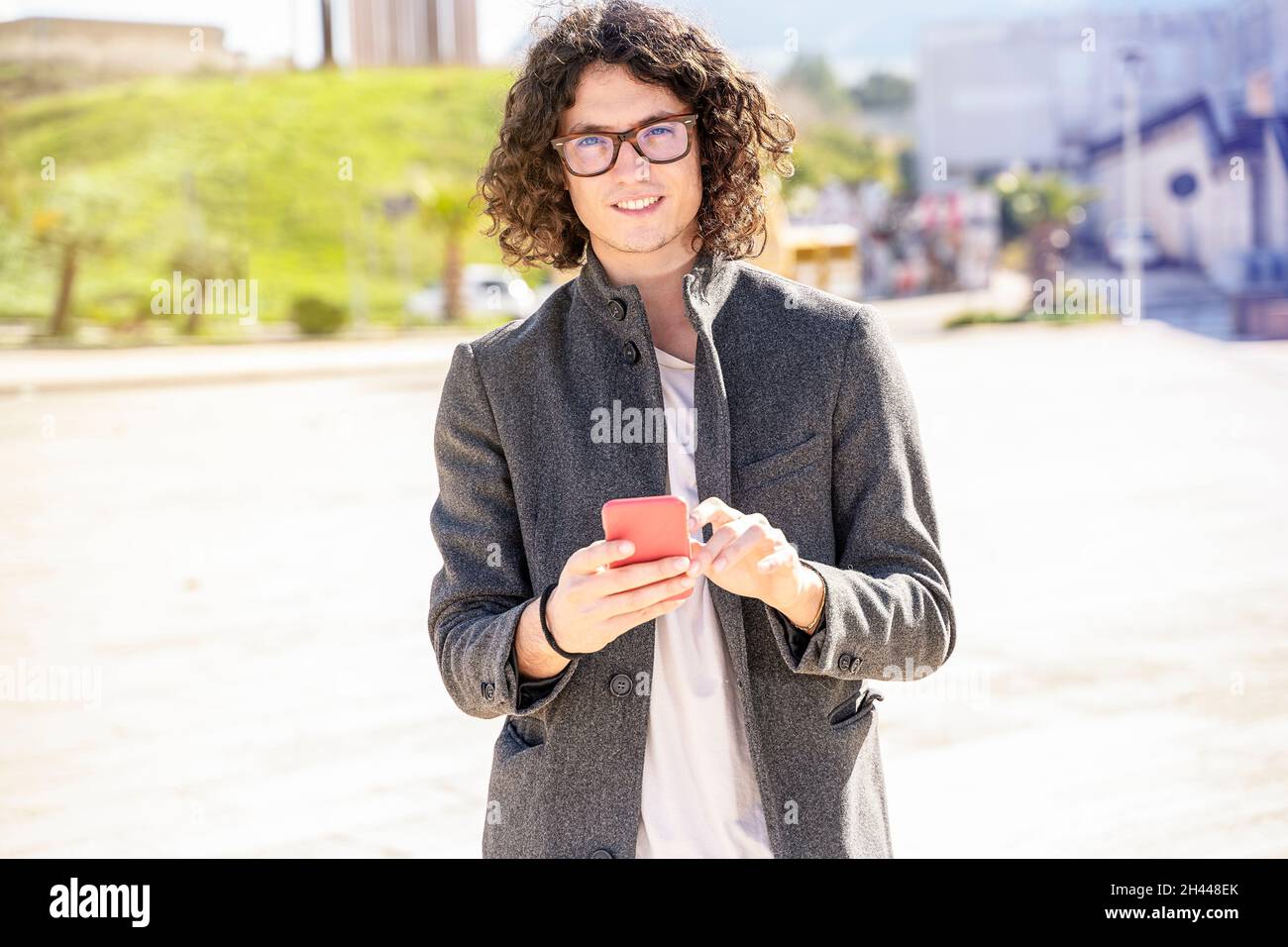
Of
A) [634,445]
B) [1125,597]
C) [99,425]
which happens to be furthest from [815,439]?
[99,425]

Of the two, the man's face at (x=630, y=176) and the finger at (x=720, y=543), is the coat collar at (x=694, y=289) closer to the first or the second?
the man's face at (x=630, y=176)

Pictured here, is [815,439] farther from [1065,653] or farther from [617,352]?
[1065,653]

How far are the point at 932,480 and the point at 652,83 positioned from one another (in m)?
5.42

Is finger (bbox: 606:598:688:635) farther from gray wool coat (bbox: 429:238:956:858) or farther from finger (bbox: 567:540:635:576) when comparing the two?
gray wool coat (bbox: 429:238:956:858)

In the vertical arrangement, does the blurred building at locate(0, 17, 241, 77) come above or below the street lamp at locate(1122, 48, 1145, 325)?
above

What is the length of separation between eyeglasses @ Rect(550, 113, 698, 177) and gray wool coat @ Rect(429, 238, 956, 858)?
157mm

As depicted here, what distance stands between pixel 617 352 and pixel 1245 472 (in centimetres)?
1186

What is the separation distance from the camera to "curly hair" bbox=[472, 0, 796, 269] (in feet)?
6.72

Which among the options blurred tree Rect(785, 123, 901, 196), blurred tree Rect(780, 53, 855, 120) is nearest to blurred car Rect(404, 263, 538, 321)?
blurred tree Rect(785, 123, 901, 196)

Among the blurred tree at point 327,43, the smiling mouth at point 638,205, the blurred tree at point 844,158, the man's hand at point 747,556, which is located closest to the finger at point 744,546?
the man's hand at point 747,556

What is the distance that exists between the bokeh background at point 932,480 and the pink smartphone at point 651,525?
32.6 inches

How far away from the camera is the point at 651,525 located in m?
1.70

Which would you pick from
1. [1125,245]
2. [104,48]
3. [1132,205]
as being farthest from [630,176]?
[104,48]
